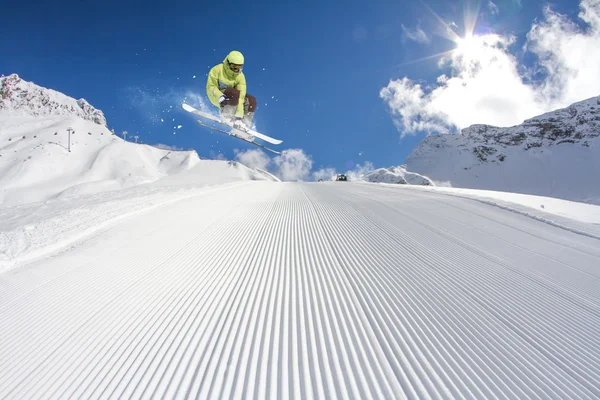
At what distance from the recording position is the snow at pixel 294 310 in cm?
194

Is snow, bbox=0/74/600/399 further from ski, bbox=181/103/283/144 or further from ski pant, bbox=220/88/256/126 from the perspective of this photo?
ski, bbox=181/103/283/144

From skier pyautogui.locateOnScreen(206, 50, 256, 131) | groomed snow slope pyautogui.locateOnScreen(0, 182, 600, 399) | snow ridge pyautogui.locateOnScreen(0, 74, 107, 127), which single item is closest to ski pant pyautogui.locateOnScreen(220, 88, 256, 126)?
skier pyautogui.locateOnScreen(206, 50, 256, 131)

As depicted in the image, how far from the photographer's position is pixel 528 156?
113500 millimetres

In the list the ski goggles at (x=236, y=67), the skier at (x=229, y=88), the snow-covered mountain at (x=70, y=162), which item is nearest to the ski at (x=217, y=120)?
the skier at (x=229, y=88)

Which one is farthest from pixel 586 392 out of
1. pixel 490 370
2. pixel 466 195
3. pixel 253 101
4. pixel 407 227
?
pixel 253 101

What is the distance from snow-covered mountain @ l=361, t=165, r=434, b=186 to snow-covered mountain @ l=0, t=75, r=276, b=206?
42.4m

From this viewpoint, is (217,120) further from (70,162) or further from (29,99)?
(29,99)

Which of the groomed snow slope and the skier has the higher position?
the skier

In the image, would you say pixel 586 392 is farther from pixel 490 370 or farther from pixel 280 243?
pixel 280 243

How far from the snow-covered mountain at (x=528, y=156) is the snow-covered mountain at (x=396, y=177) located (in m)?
13.0

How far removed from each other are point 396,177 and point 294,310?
340 ft

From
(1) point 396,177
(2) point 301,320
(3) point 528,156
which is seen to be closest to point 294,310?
(2) point 301,320

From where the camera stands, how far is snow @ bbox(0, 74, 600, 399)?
6.35ft

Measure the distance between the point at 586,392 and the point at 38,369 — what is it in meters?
3.56
